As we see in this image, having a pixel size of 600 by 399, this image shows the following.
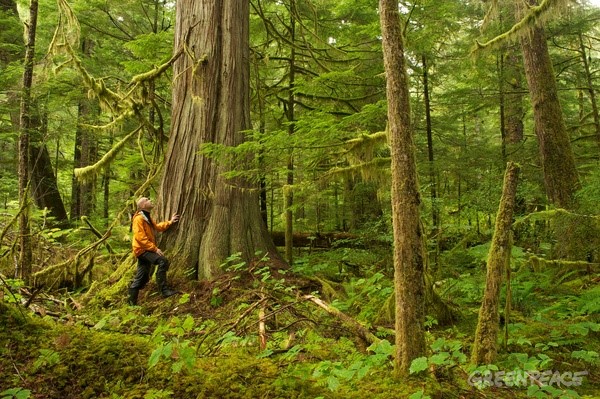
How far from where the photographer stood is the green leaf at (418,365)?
2.45 meters

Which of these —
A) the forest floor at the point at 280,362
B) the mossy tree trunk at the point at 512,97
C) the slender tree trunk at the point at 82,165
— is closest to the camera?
the forest floor at the point at 280,362

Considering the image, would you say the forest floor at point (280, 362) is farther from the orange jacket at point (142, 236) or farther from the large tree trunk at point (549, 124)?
the large tree trunk at point (549, 124)

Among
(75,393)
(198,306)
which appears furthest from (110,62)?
(75,393)

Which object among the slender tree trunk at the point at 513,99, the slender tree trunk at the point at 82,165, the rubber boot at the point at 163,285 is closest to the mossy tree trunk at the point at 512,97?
the slender tree trunk at the point at 513,99

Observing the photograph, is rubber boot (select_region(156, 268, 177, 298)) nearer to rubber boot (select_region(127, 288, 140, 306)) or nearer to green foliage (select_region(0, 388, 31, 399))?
rubber boot (select_region(127, 288, 140, 306))

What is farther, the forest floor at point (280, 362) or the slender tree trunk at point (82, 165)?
the slender tree trunk at point (82, 165)

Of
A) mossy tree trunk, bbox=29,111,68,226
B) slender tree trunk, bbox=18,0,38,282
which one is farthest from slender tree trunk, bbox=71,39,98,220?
slender tree trunk, bbox=18,0,38,282

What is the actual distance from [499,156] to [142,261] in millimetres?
9288

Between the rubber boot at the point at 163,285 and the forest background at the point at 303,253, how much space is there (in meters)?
0.22

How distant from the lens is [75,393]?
2322 millimetres

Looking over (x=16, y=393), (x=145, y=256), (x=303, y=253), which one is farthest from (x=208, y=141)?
(x=303, y=253)

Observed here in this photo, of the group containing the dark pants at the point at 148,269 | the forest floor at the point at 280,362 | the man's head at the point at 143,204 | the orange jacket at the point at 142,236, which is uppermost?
the man's head at the point at 143,204

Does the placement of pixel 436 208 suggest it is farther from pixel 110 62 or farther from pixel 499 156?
pixel 110 62

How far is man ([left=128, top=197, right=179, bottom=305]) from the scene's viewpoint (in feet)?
18.4
